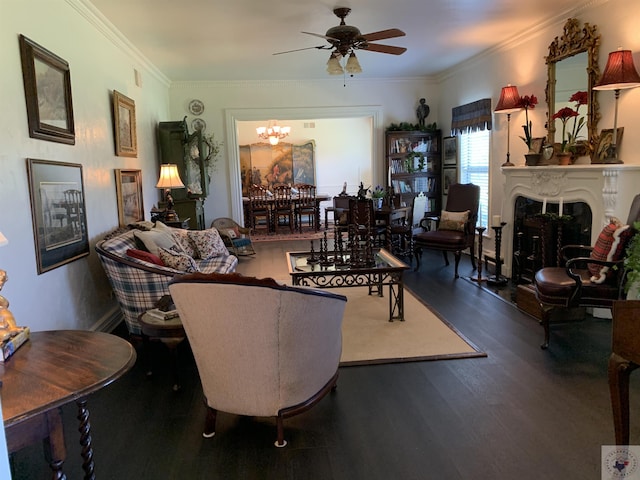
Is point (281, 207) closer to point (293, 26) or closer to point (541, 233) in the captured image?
point (293, 26)

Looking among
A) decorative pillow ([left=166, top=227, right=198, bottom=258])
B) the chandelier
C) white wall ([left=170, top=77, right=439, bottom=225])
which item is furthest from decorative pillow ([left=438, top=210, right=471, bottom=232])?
the chandelier

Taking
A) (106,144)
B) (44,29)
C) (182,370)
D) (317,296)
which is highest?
(44,29)

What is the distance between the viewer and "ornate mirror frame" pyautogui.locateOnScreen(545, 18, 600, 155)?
13.1 ft

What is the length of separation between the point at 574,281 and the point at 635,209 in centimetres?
77

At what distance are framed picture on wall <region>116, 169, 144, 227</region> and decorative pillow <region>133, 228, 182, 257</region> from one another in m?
0.56

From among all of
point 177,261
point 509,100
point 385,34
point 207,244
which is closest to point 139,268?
point 177,261

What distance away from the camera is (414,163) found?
748cm

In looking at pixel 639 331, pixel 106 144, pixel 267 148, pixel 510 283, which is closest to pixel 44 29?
pixel 106 144

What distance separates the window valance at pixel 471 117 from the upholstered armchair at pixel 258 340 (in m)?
4.64

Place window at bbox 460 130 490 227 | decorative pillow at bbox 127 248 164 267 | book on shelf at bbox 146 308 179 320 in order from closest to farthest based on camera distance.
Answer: book on shelf at bbox 146 308 179 320 → decorative pillow at bbox 127 248 164 267 → window at bbox 460 130 490 227

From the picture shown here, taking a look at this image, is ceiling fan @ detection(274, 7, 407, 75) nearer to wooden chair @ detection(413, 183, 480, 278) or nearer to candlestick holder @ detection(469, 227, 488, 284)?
candlestick holder @ detection(469, 227, 488, 284)

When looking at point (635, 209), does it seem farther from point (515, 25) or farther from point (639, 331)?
point (515, 25)

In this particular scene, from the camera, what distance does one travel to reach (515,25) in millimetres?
4715

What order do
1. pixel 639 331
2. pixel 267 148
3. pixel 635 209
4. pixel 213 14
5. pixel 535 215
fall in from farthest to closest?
pixel 267 148, pixel 535 215, pixel 213 14, pixel 635 209, pixel 639 331
